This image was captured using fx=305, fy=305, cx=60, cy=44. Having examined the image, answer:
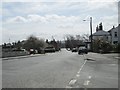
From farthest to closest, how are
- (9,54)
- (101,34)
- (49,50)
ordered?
(101,34) → (49,50) → (9,54)

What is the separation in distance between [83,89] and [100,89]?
24.6 inches

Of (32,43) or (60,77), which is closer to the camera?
(60,77)

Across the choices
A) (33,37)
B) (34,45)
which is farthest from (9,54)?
(33,37)

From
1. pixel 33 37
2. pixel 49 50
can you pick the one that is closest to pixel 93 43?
pixel 49 50

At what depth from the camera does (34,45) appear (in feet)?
437

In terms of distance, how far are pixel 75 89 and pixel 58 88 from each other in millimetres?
633

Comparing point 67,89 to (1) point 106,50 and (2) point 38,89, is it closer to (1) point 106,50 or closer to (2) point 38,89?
(2) point 38,89

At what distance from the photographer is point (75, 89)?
37.2 feet

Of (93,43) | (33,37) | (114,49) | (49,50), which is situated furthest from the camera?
(33,37)

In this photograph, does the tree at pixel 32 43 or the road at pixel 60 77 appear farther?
the tree at pixel 32 43

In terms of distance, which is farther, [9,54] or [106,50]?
[106,50]

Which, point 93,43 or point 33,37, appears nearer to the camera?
point 93,43

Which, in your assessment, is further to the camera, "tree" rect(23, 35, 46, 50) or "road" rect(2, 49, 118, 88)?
"tree" rect(23, 35, 46, 50)

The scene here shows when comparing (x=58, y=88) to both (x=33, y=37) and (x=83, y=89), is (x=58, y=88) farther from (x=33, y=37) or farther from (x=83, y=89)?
(x=33, y=37)
